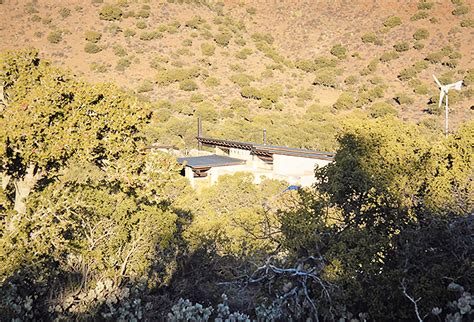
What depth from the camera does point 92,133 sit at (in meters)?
6.52

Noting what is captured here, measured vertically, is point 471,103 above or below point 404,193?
below

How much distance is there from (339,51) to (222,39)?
52.3 ft

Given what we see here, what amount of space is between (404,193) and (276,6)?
2802 inches

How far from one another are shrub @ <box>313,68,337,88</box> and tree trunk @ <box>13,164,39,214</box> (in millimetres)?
51143

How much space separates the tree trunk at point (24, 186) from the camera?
21.4 ft

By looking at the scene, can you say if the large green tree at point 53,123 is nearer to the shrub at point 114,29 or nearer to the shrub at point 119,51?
the shrub at point 119,51

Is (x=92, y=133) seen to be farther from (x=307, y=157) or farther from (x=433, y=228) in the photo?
(x=307, y=157)

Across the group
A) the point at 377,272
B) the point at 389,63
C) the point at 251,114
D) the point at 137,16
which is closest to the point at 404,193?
the point at 377,272

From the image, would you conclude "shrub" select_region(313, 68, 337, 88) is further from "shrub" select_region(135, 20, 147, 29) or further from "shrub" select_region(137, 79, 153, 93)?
"shrub" select_region(135, 20, 147, 29)

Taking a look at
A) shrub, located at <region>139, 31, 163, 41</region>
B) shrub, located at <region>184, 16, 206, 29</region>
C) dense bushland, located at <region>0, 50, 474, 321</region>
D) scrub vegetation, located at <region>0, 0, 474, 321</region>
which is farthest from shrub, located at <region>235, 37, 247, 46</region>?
dense bushland, located at <region>0, 50, 474, 321</region>

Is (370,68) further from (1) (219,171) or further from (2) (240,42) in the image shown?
(1) (219,171)

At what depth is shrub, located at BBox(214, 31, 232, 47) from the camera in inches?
2310

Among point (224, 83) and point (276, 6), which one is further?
point (276, 6)

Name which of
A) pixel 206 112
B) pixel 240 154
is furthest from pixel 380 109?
pixel 240 154
